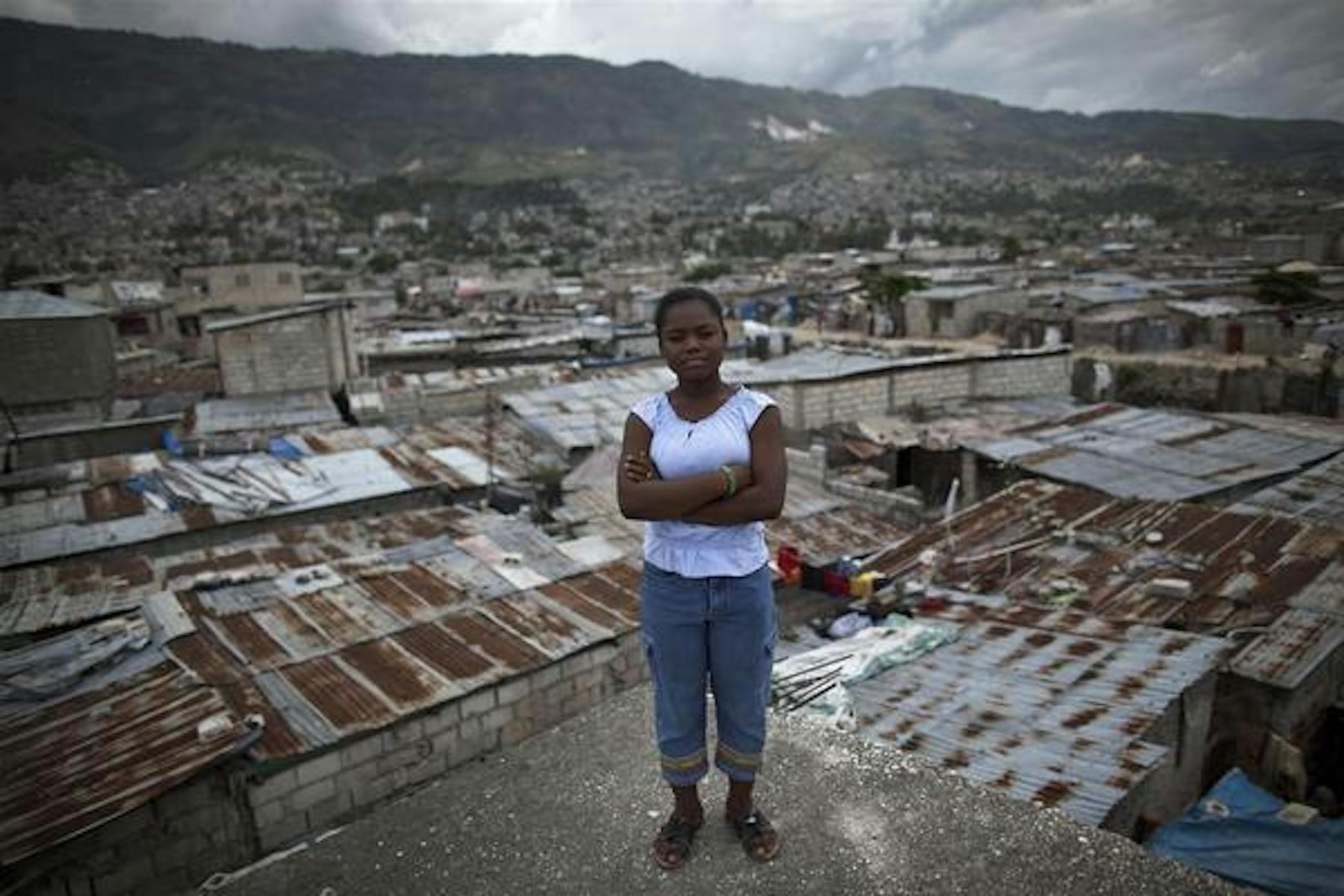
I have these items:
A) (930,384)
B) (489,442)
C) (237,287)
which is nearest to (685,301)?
(489,442)

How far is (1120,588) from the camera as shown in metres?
8.55

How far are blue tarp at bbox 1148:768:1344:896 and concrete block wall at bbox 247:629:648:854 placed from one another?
14.3ft

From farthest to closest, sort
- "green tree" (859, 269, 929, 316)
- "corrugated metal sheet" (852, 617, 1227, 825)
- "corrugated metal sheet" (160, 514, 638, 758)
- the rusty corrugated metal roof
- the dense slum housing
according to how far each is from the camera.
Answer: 1. "green tree" (859, 269, 929, 316)
2. the rusty corrugated metal roof
3. "corrugated metal sheet" (160, 514, 638, 758)
4. the dense slum housing
5. "corrugated metal sheet" (852, 617, 1227, 825)

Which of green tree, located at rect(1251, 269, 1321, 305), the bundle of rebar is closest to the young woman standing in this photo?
the bundle of rebar

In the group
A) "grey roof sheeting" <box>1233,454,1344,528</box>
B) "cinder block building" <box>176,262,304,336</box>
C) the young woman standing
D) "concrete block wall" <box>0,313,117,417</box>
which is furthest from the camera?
"cinder block building" <box>176,262,304,336</box>

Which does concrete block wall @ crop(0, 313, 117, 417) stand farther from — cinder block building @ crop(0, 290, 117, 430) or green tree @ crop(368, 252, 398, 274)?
green tree @ crop(368, 252, 398, 274)

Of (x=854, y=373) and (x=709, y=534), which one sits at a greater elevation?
(x=709, y=534)

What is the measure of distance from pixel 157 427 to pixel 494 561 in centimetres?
1099

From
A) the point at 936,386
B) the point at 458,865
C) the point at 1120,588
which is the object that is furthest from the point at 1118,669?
the point at 936,386

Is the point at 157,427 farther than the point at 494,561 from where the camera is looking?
Yes

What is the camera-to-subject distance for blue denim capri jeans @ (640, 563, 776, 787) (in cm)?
267

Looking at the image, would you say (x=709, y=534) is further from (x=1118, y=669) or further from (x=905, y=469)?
(x=905, y=469)

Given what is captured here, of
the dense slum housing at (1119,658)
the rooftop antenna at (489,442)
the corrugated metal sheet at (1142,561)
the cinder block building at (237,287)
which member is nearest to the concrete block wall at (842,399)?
the corrugated metal sheet at (1142,561)

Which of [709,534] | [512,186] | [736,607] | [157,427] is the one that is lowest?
[157,427]
